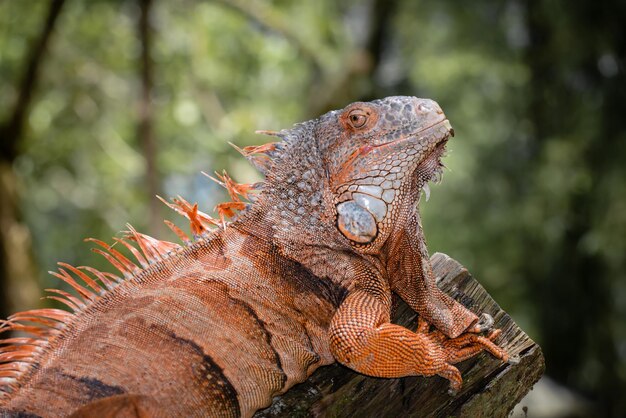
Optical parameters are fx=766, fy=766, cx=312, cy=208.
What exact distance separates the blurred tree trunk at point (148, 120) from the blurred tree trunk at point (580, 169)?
17.3ft

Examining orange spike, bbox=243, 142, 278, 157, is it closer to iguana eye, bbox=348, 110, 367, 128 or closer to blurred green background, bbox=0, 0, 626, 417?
iguana eye, bbox=348, 110, 367, 128

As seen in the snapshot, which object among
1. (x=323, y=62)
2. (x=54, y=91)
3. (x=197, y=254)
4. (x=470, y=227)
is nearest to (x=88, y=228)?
(x=54, y=91)

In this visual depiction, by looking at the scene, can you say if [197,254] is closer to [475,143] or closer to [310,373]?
[310,373]

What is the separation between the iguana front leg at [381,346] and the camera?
351 centimetres

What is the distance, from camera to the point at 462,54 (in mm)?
Answer: 11375

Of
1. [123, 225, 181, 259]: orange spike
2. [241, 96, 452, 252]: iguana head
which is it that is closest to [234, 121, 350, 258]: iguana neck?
[241, 96, 452, 252]: iguana head

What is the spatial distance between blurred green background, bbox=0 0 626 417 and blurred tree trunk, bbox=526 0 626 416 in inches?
1.0

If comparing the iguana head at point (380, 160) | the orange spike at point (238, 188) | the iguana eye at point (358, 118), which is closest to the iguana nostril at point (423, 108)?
the iguana head at point (380, 160)

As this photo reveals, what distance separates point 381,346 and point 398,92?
1024 cm

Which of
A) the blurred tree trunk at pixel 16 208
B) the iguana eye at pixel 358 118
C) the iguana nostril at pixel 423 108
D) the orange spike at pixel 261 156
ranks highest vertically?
the iguana nostril at pixel 423 108

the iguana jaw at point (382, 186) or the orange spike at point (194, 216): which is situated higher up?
the iguana jaw at point (382, 186)

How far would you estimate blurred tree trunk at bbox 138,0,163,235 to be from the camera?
1002 cm

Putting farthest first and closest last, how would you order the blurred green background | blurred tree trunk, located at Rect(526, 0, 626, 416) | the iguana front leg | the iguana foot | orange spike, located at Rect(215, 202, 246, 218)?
the blurred green background, blurred tree trunk, located at Rect(526, 0, 626, 416), orange spike, located at Rect(215, 202, 246, 218), the iguana foot, the iguana front leg

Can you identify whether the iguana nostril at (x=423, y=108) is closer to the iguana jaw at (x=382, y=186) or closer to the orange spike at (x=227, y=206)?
the iguana jaw at (x=382, y=186)
